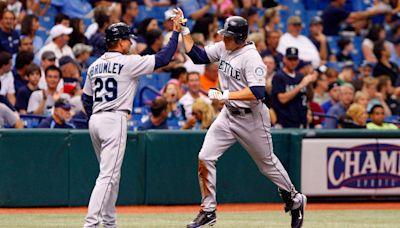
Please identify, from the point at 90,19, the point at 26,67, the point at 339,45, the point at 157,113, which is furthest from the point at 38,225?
the point at 339,45

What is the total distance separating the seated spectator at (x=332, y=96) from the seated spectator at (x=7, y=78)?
4.83m

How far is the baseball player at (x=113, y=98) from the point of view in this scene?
8.89m

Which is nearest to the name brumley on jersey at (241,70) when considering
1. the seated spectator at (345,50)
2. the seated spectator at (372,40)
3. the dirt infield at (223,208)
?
the dirt infield at (223,208)

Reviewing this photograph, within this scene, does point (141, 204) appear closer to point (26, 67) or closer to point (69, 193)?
point (69, 193)

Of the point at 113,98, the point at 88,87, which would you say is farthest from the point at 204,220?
the point at 88,87

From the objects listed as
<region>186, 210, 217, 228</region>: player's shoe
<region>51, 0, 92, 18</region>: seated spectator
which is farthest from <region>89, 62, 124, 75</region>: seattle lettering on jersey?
<region>51, 0, 92, 18</region>: seated spectator

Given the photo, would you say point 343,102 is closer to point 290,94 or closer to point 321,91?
point 321,91

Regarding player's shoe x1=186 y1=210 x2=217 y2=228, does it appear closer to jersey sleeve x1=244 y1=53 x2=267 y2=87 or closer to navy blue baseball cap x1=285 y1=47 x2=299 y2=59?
jersey sleeve x1=244 y1=53 x2=267 y2=87

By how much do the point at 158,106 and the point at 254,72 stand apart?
3.92 m

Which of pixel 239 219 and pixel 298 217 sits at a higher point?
pixel 298 217

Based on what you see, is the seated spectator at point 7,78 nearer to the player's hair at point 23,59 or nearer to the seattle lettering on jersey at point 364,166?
the player's hair at point 23,59

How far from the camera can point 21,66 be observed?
46.7 ft

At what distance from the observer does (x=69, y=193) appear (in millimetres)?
12383

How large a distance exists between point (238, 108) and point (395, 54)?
421 inches
